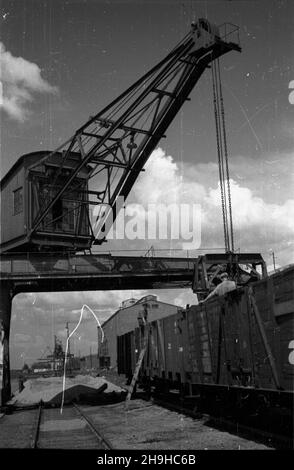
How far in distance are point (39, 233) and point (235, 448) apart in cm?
1384

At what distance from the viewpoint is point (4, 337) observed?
1783cm

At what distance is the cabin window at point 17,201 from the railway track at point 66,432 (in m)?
8.78

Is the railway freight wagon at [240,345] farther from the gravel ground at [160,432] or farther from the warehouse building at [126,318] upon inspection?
the warehouse building at [126,318]

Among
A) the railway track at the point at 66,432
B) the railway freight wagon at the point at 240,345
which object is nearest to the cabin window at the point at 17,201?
the railway track at the point at 66,432

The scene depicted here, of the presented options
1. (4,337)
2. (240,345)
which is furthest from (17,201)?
(240,345)

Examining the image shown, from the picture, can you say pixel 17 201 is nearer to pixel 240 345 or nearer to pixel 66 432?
pixel 66 432

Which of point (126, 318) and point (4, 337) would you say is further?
point (126, 318)

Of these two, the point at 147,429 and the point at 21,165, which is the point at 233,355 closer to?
the point at 147,429

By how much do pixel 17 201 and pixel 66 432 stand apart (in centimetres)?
1223

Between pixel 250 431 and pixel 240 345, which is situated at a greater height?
pixel 240 345

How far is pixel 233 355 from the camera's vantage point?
29.0 feet

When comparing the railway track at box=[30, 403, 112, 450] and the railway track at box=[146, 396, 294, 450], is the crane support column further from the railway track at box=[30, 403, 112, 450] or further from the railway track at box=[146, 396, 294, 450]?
the railway track at box=[146, 396, 294, 450]
